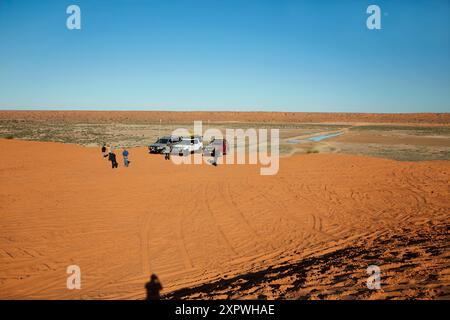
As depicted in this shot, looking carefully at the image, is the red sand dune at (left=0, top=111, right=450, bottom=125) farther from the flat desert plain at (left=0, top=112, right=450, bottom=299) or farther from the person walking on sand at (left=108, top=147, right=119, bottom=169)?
the flat desert plain at (left=0, top=112, right=450, bottom=299)

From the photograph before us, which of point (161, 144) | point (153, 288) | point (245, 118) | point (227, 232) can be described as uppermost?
point (245, 118)

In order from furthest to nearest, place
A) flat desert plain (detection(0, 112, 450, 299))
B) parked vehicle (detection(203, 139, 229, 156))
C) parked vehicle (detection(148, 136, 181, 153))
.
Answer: parked vehicle (detection(148, 136, 181, 153))
parked vehicle (detection(203, 139, 229, 156))
flat desert plain (detection(0, 112, 450, 299))

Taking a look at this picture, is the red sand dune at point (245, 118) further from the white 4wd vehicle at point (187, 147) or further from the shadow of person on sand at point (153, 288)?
the shadow of person on sand at point (153, 288)

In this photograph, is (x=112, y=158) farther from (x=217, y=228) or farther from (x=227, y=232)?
(x=227, y=232)

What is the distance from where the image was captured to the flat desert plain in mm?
5801

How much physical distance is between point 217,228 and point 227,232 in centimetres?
45

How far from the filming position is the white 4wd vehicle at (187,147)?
80.8ft

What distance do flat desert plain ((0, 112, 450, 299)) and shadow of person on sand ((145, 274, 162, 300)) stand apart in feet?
0.41

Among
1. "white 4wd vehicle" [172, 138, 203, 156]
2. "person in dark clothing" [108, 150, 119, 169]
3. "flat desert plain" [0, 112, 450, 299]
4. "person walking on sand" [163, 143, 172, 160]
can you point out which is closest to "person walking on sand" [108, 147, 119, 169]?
"person in dark clothing" [108, 150, 119, 169]

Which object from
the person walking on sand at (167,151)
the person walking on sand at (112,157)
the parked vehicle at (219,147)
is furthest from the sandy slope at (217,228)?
the parked vehicle at (219,147)

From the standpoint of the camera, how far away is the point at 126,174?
17.2m

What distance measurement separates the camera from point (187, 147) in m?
25.2

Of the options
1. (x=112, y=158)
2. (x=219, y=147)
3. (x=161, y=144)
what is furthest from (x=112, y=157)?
(x=219, y=147)
